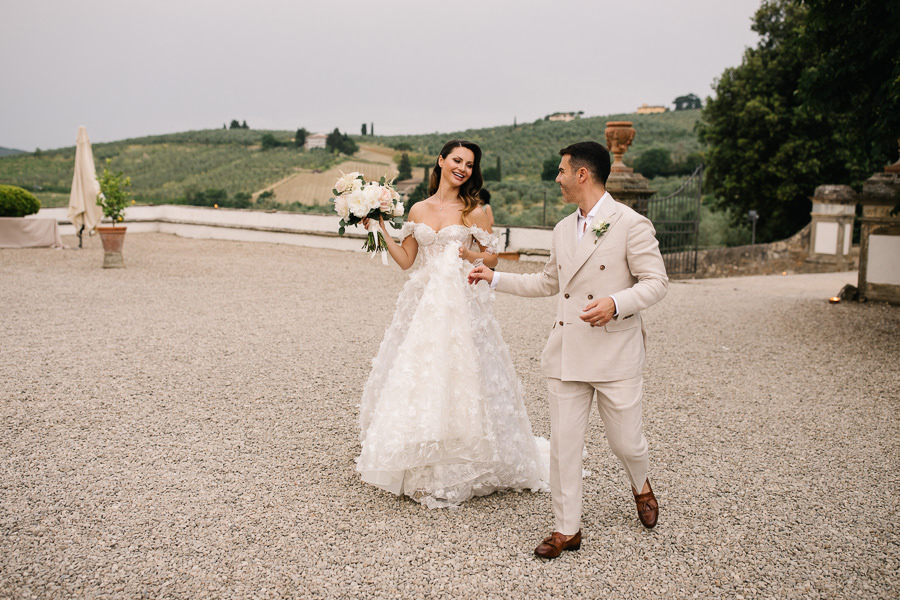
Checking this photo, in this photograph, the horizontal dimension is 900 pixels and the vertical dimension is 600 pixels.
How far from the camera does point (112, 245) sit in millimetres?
13273

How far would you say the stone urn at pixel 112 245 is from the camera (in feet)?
43.1

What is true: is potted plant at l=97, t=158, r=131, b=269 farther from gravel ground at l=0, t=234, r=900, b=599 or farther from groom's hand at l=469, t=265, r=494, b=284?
groom's hand at l=469, t=265, r=494, b=284

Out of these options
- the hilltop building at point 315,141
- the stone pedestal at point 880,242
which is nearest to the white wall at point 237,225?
the stone pedestal at point 880,242

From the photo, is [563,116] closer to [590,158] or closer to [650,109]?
[650,109]

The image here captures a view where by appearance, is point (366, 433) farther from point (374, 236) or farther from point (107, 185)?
point (107, 185)

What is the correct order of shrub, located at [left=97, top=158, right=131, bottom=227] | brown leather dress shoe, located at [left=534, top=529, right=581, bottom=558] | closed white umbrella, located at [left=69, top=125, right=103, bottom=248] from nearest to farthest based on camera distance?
brown leather dress shoe, located at [left=534, top=529, right=581, bottom=558], shrub, located at [left=97, top=158, right=131, bottom=227], closed white umbrella, located at [left=69, top=125, right=103, bottom=248]

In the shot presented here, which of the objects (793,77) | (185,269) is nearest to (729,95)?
(793,77)

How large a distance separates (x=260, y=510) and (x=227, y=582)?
28.3 inches

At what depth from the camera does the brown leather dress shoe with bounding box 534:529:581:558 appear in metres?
3.13

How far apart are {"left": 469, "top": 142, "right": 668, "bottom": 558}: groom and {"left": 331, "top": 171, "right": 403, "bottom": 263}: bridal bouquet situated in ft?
3.91

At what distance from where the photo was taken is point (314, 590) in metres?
2.88

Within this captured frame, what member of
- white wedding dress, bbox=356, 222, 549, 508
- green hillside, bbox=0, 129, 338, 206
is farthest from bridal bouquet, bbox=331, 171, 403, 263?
green hillside, bbox=0, 129, 338, 206

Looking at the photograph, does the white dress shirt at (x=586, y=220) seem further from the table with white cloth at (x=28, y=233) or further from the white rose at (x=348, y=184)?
the table with white cloth at (x=28, y=233)

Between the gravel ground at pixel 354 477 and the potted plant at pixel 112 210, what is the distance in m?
4.75
